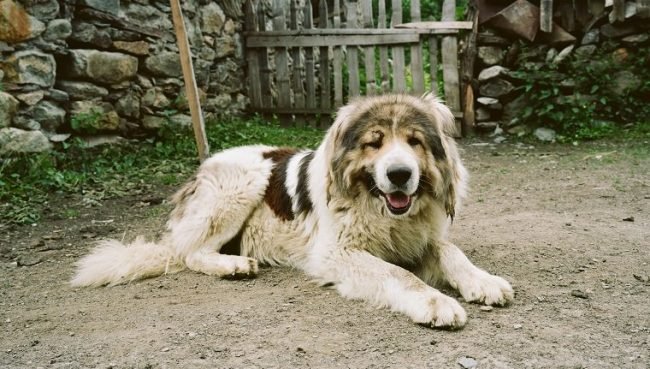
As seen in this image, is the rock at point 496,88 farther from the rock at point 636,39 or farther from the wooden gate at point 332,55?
the rock at point 636,39

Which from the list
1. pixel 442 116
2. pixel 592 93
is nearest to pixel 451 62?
pixel 592 93

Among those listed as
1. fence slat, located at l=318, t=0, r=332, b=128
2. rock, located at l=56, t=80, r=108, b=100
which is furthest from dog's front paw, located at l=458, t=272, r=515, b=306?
fence slat, located at l=318, t=0, r=332, b=128

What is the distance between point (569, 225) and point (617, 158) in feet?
8.37

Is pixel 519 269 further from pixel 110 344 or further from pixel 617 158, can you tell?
pixel 617 158

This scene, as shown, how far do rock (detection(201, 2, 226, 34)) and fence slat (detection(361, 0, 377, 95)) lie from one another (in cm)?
207

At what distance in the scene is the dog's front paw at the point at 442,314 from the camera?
2.75m

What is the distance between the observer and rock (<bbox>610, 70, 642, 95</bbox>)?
761cm

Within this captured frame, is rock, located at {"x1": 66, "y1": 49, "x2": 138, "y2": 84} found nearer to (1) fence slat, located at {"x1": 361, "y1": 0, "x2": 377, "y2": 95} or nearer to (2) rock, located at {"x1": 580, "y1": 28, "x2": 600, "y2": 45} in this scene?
(1) fence slat, located at {"x1": 361, "y1": 0, "x2": 377, "y2": 95}

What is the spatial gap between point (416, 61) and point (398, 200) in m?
5.62

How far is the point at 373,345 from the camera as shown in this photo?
8.71 ft

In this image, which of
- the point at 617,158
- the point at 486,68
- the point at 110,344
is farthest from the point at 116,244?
the point at 486,68

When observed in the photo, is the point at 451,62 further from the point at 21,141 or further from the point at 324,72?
the point at 21,141

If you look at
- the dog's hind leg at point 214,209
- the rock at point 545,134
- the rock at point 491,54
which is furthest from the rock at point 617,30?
the dog's hind leg at point 214,209

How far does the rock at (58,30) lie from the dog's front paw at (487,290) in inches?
194
